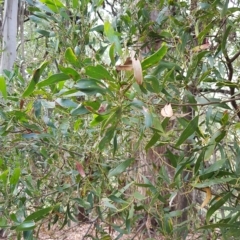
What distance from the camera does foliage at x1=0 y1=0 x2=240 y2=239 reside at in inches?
18.8

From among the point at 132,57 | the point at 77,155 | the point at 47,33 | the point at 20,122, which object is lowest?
the point at 77,155

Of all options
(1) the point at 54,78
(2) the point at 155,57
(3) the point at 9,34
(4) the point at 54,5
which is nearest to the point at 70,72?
(1) the point at 54,78

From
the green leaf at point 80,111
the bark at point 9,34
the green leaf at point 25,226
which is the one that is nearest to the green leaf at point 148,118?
the green leaf at point 80,111

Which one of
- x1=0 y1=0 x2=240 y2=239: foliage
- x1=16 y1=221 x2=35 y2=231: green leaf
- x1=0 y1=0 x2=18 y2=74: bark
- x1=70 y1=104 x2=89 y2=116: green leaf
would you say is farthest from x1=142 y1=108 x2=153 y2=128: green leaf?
x1=0 y1=0 x2=18 y2=74: bark

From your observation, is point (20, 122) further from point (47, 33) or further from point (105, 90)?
point (105, 90)

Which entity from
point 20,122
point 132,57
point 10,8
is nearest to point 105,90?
point 132,57

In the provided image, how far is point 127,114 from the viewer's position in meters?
0.65

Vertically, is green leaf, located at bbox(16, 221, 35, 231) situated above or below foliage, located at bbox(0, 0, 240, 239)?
below

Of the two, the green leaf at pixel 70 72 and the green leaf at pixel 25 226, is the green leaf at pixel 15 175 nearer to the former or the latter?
the green leaf at pixel 25 226

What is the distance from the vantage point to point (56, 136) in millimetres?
841

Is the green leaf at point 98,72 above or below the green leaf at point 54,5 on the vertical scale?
below

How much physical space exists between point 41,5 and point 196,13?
38 centimetres

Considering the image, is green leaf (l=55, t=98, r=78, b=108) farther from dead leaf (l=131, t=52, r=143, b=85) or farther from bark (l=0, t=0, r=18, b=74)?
bark (l=0, t=0, r=18, b=74)

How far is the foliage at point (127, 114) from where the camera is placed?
0.48 meters
